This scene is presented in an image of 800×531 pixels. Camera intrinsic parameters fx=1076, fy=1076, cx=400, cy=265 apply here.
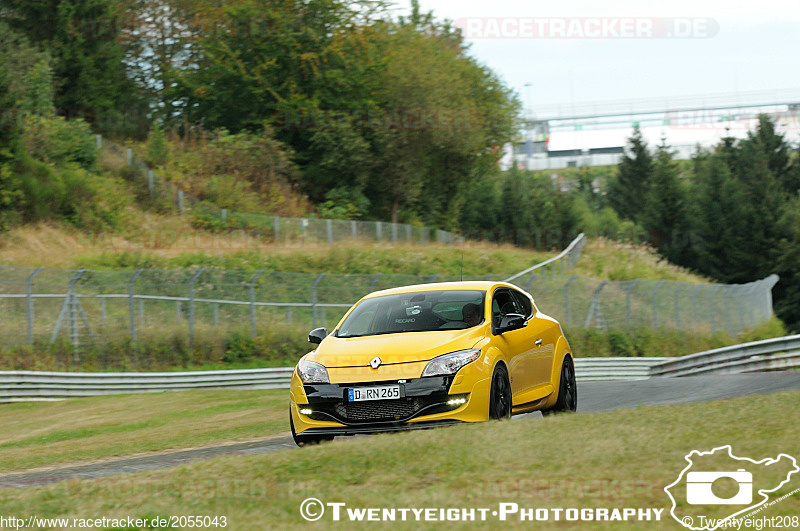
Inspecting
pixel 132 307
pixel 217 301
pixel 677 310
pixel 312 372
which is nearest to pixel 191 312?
pixel 217 301

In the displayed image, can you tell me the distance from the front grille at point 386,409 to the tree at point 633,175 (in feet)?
305

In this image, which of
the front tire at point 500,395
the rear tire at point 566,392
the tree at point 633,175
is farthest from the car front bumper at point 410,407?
the tree at point 633,175

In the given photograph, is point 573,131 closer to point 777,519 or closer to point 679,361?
point 679,361

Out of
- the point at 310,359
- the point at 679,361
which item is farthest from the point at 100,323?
the point at 310,359

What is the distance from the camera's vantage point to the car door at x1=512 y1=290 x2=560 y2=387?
1097cm

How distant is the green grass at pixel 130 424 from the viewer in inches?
510

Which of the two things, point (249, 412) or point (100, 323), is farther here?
point (100, 323)

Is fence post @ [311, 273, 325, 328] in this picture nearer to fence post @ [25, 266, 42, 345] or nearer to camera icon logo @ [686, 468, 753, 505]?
fence post @ [25, 266, 42, 345]

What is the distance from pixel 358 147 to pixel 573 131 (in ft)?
316

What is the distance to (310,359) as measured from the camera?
1021cm

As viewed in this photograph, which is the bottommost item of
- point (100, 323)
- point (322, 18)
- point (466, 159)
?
point (100, 323)

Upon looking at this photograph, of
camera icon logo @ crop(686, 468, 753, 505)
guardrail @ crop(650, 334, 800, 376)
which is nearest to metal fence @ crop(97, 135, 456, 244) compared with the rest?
guardrail @ crop(650, 334, 800, 376)

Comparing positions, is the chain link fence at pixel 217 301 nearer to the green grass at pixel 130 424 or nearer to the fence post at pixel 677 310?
the fence post at pixel 677 310

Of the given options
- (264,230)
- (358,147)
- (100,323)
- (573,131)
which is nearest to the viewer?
(100,323)
